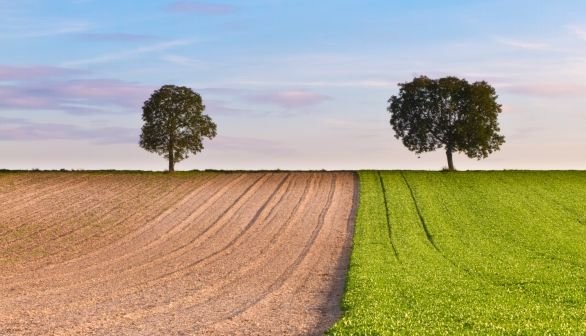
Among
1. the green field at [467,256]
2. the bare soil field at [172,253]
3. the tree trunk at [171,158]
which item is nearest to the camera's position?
the green field at [467,256]

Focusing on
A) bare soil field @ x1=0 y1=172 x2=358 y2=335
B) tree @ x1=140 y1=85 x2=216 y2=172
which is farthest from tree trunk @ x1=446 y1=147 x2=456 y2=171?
tree @ x1=140 y1=85 x2=216 y2=172

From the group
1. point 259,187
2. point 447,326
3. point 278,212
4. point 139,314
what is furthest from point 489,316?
point 259,187

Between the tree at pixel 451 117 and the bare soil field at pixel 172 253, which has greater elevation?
the tree at pixel 451 117

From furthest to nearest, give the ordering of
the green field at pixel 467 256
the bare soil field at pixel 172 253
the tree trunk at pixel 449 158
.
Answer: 1. the tree trunk at pixel 449 158
2. the bare soil field at pixel 172 253
3. the green field at pixel 467 256

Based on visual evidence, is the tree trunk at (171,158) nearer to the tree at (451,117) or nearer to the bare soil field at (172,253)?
the bare soil field at (172,253)

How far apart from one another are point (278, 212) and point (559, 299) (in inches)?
1458

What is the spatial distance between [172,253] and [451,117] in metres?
66.1

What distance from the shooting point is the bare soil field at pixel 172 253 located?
25.2m

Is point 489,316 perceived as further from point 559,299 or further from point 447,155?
point 447,155

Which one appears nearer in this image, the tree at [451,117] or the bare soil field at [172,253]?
the bare soil field at [172,253]

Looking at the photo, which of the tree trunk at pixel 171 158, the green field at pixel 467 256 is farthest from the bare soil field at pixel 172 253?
the tree trunk at pixel 171 158

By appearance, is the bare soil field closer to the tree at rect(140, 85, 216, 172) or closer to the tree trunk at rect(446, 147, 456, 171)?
the tree at rect(140, 85, 216, 172)

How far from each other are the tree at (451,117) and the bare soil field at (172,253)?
847 inches

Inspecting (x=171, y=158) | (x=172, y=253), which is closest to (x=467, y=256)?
(x=172, y=253)
